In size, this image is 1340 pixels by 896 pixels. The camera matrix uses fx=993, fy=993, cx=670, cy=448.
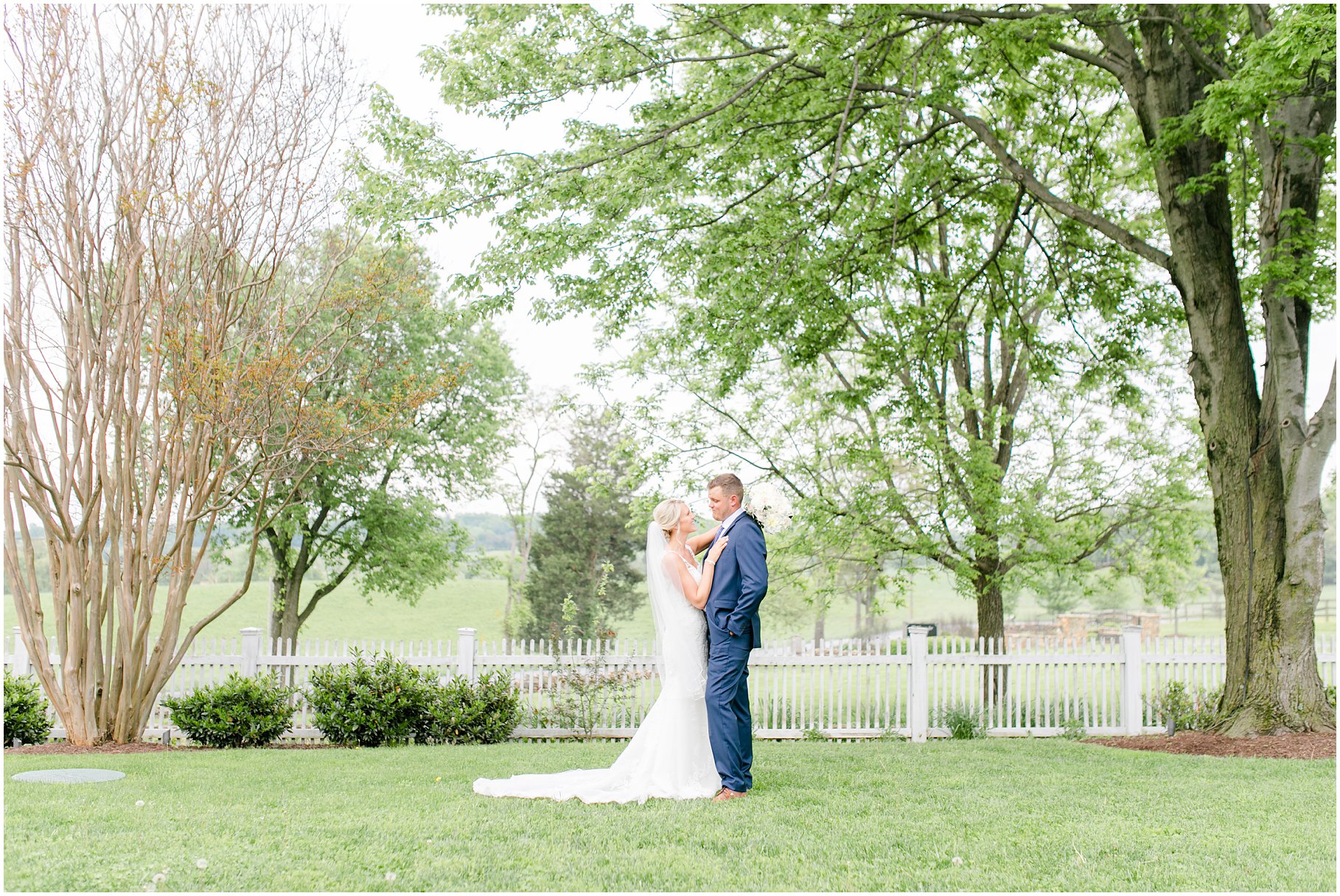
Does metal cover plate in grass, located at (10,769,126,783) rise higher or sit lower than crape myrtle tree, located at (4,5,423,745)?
lower

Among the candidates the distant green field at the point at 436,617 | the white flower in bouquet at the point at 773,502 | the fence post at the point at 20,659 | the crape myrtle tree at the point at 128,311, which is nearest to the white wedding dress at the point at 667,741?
the crape myrtle tree at the point at 128,311

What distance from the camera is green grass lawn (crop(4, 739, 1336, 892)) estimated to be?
4.11m

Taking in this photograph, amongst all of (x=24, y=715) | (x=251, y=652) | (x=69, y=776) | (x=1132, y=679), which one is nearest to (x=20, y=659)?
(x=24, y=715)

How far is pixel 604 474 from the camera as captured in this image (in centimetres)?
1669

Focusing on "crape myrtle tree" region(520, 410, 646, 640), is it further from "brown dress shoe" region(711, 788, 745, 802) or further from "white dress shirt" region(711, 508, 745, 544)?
"brown dress shoe" region(711, 788, 745, 802)

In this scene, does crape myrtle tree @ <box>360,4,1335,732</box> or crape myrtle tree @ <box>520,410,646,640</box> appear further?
crape myrtle tree @ <box>520,410,646,640</box>

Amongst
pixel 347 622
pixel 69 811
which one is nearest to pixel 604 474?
pixel 69 811

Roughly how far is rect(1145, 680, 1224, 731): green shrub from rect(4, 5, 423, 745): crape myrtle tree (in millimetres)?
10077

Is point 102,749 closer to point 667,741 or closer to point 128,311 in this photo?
point 128,311

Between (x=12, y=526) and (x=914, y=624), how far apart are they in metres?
10.1

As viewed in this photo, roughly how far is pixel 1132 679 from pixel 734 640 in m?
8.68

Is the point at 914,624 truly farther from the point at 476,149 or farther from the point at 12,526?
the point at 12,526

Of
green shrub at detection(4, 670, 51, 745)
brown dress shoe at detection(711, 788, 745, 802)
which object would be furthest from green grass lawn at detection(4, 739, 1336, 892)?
green shrub at detection(4, 670, 51, 745)

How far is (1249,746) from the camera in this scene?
367 inches
